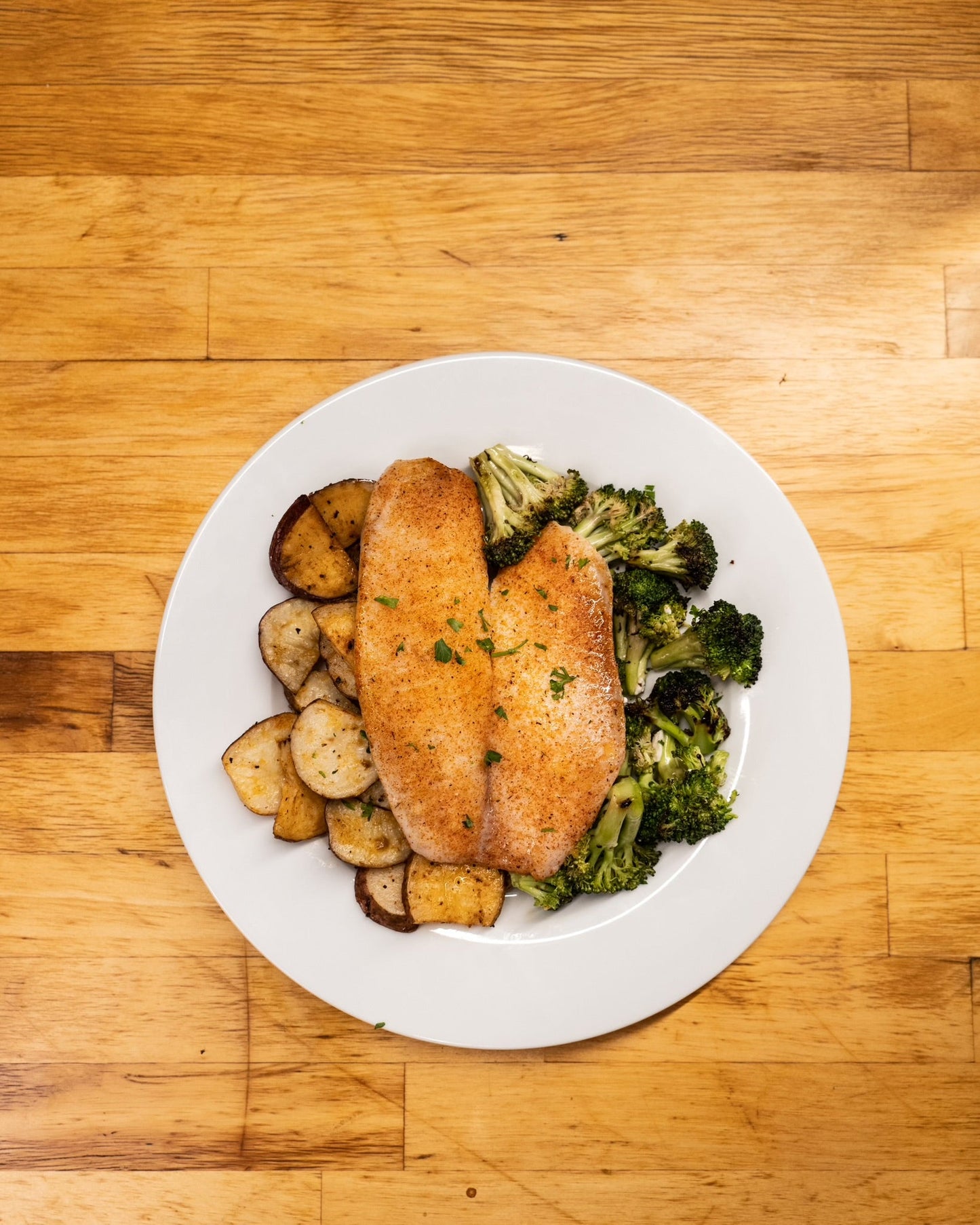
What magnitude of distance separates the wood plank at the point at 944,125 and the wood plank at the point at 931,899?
212 cm

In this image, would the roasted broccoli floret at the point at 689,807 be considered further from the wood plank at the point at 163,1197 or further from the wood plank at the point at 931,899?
the wood plank at the point at 163,1197

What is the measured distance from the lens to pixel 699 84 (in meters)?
2.74

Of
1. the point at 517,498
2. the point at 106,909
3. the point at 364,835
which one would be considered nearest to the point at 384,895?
the point at 364,835

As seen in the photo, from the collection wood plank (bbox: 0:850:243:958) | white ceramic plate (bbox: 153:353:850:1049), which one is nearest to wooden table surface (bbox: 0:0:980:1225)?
wood plank (bbox: 0:850:243:958)

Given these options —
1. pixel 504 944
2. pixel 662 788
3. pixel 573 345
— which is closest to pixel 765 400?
pixel 573 345

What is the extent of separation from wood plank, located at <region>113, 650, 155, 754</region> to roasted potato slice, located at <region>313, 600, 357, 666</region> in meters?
0.68

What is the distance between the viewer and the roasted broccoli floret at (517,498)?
7.80ft

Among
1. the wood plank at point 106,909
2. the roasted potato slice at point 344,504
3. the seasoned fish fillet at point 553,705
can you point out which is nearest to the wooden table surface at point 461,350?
the wood plank at point 106,909

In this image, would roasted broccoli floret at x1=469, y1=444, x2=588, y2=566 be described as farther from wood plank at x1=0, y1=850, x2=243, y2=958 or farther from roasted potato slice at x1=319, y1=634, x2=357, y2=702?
wood plank at x1=0, y1=850, x2=243, y2=958

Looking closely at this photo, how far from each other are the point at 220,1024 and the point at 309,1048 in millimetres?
277

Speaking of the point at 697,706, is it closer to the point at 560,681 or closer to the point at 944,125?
the point at 560,681

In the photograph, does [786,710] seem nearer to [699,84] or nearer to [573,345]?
[573,345]

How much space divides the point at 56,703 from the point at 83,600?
32cm

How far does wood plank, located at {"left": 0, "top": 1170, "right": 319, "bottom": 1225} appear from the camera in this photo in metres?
2.66
